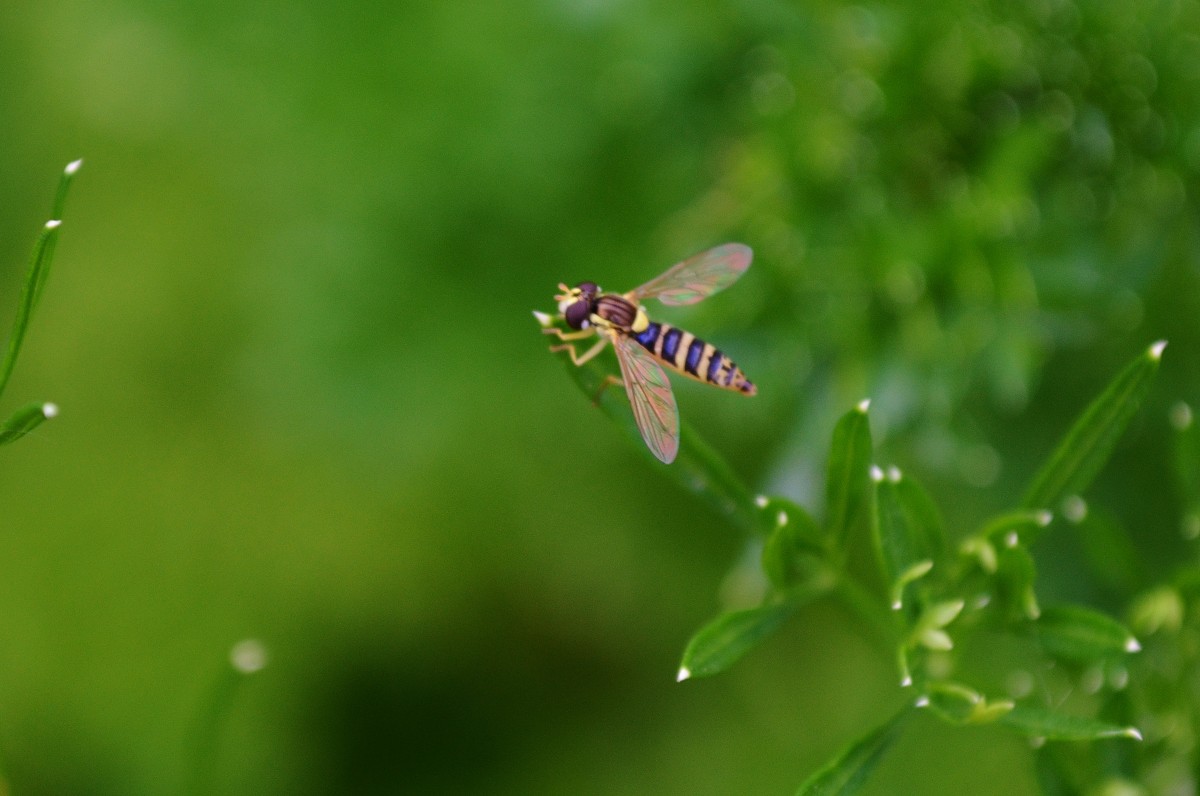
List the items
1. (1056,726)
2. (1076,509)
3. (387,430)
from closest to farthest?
(1056,726) < (1076,509) < (387,430)

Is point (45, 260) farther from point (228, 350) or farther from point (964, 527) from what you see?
point (228, 350)

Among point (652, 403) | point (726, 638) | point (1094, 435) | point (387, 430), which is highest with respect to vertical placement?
point (387, 430)

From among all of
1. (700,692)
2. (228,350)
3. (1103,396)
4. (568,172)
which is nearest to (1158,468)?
(1103,396)

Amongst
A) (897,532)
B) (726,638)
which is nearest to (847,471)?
(897,532)

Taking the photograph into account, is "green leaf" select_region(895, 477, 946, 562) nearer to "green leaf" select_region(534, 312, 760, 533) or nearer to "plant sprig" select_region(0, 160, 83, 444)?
"green leaf" select_region(534, 312, 760, 533)

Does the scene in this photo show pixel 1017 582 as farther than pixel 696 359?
No

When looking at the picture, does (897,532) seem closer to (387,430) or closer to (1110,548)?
(1110,548)
